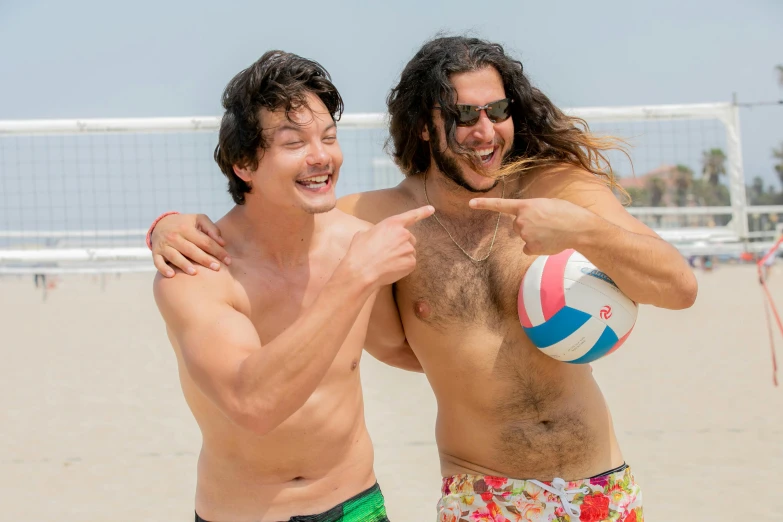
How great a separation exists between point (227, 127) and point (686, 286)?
151cm

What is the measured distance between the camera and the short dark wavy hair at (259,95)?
95.1 inches

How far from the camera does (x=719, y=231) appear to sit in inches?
253

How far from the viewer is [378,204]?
3070 millimetres

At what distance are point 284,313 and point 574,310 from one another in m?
0.91

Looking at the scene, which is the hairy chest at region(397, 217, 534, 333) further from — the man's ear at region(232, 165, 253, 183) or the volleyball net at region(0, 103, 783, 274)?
the volleyball net at region(0, 103, 783, 274)

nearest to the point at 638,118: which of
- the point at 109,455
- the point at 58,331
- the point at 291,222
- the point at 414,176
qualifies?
the point at 414,176

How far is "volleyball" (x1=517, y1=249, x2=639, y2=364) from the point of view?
2.59m

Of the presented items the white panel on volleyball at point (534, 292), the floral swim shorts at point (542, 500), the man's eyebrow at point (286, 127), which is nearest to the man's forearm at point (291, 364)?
the man's eyebrow at point (286, 127)

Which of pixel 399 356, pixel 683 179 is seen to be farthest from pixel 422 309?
pixel 683 179

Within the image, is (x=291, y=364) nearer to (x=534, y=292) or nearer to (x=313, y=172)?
(x=313, y=172)

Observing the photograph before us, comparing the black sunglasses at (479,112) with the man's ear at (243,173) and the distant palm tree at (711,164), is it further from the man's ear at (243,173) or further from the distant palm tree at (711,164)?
the distant palm tree at (711,164)

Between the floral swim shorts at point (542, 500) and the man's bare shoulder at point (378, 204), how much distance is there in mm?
992

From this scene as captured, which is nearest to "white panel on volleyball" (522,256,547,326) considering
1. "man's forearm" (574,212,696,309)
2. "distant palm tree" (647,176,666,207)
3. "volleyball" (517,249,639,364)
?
"volleyball" (517,249,639,364)

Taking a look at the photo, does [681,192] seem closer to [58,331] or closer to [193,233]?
[58,331]
